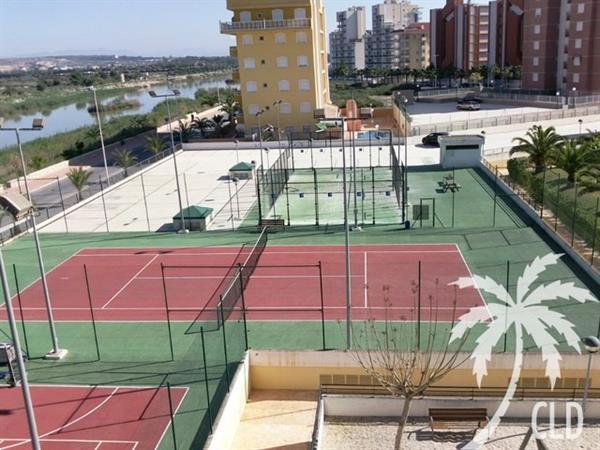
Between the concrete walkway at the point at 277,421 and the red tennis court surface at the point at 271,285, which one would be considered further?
the red tennis court surface at the point at 271,285

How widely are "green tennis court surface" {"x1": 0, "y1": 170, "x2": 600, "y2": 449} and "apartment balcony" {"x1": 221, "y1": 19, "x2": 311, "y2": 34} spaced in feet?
107

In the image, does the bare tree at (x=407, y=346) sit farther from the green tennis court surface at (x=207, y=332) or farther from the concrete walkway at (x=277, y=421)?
the concrete walkway at (x=277, y=421)

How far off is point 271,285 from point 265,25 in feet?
134

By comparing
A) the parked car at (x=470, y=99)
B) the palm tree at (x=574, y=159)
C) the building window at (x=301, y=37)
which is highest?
the building window at (x=301, y=37)

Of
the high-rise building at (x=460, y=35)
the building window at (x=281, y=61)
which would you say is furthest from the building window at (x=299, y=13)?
the high-rise building at (x=460, y=35)

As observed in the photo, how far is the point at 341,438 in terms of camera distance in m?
13.1

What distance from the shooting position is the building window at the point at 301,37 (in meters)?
56.8

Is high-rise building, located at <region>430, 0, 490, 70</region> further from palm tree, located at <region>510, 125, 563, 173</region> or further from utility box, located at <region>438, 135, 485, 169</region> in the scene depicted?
palm tree, located at <region>510, 125, 563, 173</region>

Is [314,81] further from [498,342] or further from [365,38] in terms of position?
[365,38]

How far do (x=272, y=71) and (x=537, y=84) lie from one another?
3836 cm

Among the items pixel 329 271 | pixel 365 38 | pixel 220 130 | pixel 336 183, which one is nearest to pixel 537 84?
pixel 220 130

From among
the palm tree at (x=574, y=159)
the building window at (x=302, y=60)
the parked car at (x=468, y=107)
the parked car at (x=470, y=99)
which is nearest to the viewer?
the palm tree at (x=574, y=159)

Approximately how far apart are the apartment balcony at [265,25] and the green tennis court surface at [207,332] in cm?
3275

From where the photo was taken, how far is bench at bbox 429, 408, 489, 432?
512 inches
